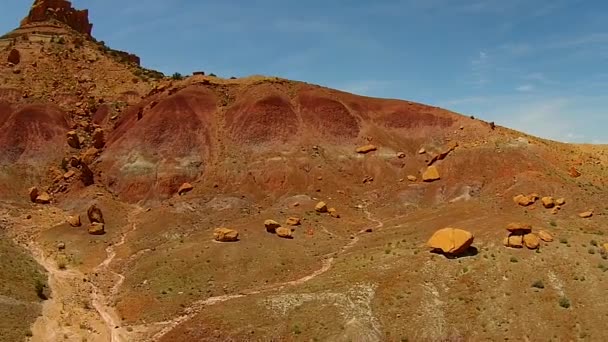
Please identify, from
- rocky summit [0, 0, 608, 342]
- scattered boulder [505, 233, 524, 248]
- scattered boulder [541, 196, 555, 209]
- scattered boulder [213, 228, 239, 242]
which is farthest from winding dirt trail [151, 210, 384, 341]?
scattered boulder [541, 196, 555, 209]

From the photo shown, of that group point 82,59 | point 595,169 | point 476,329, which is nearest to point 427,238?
point 476,329

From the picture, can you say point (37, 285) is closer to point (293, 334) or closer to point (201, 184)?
point (293, 334)

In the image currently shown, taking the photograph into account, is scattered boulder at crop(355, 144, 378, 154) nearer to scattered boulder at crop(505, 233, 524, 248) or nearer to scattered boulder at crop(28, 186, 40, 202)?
scattered boulder at crop(505, 233, 524, 248)

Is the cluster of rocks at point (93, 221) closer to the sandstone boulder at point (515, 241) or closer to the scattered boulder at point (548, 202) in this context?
the sandstone boulder at point (515, 241)

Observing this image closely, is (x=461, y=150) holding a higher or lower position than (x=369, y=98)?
lower

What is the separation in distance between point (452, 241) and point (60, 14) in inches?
3703

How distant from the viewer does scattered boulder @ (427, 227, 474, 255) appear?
3812cm

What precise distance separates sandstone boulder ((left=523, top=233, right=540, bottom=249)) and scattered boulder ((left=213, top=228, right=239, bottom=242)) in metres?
23.9

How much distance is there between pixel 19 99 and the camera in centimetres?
7694

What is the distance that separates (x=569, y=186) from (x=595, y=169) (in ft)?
28.6

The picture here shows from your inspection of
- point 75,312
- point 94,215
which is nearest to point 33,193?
point 94,215

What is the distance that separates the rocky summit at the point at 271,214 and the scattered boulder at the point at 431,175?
0.32 metres

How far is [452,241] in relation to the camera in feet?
126

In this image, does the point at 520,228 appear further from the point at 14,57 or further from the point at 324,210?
the point at 14,57
